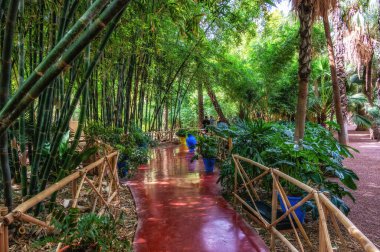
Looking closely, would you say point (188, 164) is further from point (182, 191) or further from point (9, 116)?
point (9, 116)

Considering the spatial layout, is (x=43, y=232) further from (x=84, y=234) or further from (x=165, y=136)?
(x=165, y=136)

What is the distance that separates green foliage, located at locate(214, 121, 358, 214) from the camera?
8.61 feet

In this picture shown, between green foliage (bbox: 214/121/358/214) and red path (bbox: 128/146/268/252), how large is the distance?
1.72 feet

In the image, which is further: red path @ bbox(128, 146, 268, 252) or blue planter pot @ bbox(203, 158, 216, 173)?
blue planter pot @ bbox(203, 158, 216, 173)

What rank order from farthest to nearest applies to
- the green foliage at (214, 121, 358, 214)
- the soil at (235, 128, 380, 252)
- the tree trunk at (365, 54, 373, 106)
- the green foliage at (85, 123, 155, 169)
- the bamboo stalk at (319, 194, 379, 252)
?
1. the tree trunk at (365, 54, 373, 106)
2. the green foliage at (85, 123, 155, 169)
3. the green foliage at (214, 121, 358, 214)
4. the soil at (235, 128, 380, 252)
5. the bamboo stalk at (319, 194, 379, 252)

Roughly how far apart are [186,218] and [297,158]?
1.34m

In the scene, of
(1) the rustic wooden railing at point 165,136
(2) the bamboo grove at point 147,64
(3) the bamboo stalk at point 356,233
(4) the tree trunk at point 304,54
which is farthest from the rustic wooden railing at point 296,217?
(1) the rustic wooden railing at point 165,136

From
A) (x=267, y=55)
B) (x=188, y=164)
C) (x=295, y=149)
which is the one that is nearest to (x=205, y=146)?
(x=188, y=164)

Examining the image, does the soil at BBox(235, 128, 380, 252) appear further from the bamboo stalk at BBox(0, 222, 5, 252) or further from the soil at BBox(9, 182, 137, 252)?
the bamboo stalk at BBox(0, 222, 5, 252)

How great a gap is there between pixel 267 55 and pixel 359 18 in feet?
9.06

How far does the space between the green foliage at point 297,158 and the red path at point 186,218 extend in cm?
53

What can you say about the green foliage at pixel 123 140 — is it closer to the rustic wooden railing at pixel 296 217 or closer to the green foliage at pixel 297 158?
the green foliage at pixel 297 158

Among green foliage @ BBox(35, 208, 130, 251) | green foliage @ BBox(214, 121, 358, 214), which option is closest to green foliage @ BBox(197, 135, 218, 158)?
green foliage @ BBox(214, 121, 358, 214)

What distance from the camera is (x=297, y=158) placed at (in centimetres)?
302
